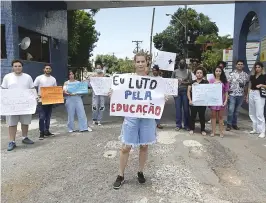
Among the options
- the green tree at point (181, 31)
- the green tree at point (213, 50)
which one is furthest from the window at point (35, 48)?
the green tree at point (181, 31)

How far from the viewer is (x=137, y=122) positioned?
429 centimetres

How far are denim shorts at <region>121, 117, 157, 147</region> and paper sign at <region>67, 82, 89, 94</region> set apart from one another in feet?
11.9

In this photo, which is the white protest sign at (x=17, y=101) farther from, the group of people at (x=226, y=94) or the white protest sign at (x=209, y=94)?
the white protest sign at (x=209, y=94)

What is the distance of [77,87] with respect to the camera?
25.3 feet

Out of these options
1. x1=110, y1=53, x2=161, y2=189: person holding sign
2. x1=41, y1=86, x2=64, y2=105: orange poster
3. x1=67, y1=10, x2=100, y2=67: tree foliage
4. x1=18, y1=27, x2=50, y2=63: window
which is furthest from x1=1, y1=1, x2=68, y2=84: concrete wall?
x1=67, y1=10, x2=100, y2=67: tree foliage

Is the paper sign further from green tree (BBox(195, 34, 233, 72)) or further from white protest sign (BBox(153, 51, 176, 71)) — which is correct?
green tree (BBox(195, 34, 233, 72))

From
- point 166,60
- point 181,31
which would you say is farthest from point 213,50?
point 166,60

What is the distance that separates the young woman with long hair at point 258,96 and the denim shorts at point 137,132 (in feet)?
13.3

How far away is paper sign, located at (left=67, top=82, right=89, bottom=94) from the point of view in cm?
768

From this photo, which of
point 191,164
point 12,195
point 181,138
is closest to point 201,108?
point 181,138

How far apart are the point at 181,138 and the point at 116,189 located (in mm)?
3136

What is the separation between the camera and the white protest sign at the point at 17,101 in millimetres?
6285

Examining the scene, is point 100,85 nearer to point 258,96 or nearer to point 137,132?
point 258,96

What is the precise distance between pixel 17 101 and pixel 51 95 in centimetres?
105
